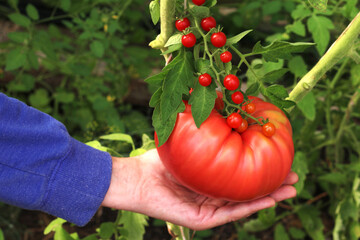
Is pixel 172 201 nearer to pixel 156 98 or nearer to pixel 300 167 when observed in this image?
pixel 156 98

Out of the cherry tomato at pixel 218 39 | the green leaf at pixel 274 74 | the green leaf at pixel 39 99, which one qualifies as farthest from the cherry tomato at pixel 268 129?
the green leaf at pixel 39 99

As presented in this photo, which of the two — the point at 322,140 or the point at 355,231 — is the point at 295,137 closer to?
the point at 322,140

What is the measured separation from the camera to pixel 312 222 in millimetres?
1711

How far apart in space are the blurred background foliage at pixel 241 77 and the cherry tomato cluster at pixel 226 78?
41 cm

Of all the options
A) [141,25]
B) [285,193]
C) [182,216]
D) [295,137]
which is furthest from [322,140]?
[141,25]

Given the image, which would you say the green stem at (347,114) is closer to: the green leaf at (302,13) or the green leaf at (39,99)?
the green leaf at (302,13)

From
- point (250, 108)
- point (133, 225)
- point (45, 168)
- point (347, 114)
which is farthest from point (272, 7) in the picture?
point (45, 168)

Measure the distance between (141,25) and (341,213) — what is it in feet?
5.57

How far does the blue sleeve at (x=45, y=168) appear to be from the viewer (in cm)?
Result: 94

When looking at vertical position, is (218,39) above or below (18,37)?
above

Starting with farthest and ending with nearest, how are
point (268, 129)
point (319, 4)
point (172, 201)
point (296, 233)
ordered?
point (296, 233) → point (172, 201) → point (268, 129) → point (319, 4)

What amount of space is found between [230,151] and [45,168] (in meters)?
0.47

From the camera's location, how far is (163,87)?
31.9 inches

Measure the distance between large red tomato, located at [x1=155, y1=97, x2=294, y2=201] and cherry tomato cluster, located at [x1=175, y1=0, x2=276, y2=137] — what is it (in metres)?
0.02
